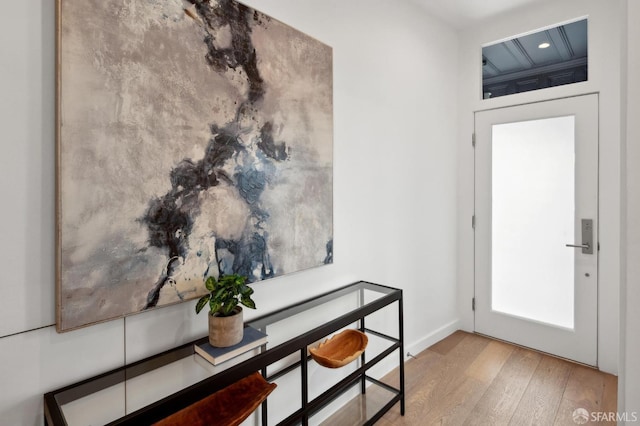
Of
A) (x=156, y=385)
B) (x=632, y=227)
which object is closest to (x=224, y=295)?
(x=156, y=385)

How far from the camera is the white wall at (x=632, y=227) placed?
98cm

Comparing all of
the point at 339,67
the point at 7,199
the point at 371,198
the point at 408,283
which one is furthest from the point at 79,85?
the point at 408,283

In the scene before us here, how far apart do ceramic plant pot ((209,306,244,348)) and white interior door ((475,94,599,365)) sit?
252 centimetres

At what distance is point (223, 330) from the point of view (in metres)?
1.32

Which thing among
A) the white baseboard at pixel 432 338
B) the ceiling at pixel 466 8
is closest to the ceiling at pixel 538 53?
the ceiling at pixel 466 8

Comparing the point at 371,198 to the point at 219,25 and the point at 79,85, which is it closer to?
the point at 219,25

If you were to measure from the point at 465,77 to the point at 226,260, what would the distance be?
112 inches

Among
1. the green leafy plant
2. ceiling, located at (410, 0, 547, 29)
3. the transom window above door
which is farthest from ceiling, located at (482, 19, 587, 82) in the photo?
the green leafy plant

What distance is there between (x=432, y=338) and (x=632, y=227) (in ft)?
7.13

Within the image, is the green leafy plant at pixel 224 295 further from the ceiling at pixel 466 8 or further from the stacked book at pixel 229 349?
the ceiling at pixel 466 8

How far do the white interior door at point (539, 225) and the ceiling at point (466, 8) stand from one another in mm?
809

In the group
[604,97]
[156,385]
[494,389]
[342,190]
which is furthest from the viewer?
[604,97]

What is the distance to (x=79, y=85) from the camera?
110 cm

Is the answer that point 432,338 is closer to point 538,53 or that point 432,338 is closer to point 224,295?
point 224,295
